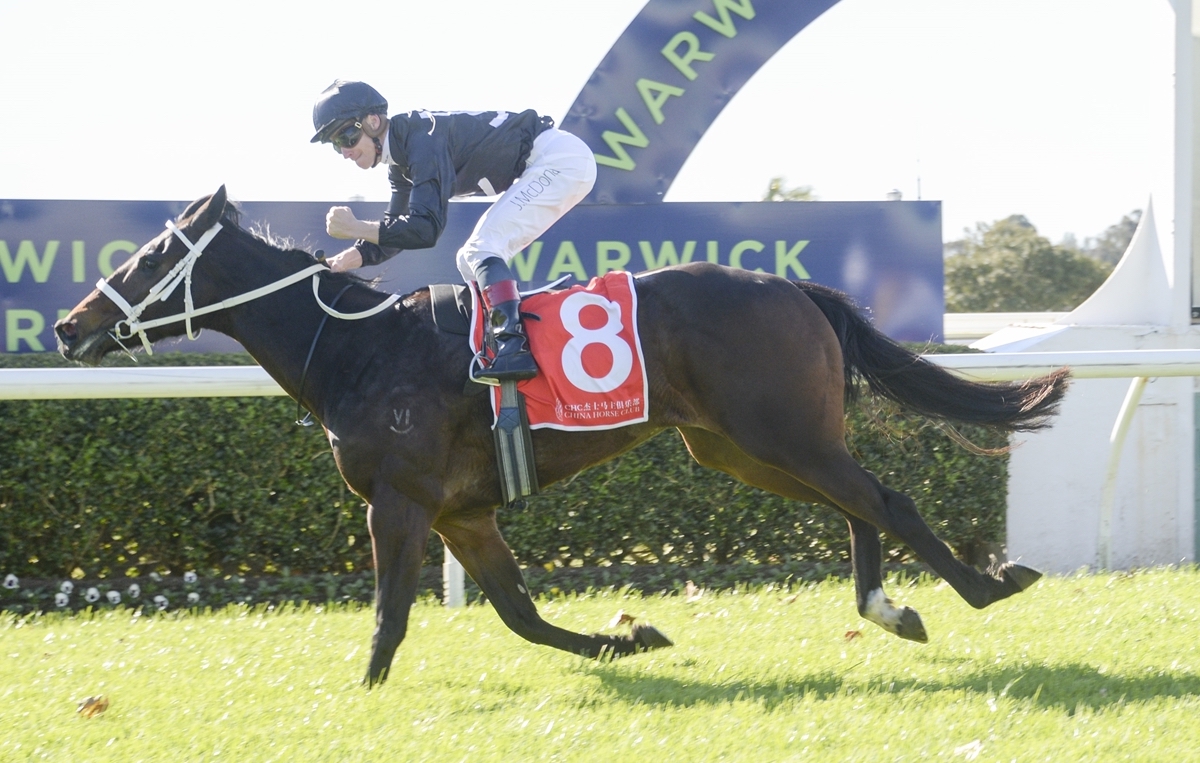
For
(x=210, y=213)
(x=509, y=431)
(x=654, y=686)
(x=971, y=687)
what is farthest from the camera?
(x=210, y=213)

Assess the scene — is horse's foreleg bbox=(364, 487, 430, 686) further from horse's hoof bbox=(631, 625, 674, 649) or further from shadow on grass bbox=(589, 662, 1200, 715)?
horse's hoof bbox=(631, 625, 674, 649)

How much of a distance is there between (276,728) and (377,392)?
112cm

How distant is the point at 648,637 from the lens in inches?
166

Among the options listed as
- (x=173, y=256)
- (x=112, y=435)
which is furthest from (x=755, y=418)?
(x=112, y=435)

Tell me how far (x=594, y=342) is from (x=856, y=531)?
1.16m

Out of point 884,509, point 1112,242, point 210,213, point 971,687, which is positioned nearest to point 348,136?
point 210,213

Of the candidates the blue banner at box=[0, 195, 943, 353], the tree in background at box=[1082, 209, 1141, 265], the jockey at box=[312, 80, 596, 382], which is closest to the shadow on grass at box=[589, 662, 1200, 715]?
the jockey at box=[312, 80, 596, 382]

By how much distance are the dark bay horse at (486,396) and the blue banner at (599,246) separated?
2524mm

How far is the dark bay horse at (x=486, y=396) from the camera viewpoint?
3939 millimetres

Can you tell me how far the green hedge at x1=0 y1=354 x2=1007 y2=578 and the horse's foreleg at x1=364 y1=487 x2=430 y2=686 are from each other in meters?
2.37

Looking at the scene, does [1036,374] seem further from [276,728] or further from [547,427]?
[276,728]

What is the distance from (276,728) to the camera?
3389 mm

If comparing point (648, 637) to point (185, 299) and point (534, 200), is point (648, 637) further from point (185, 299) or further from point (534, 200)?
point (185, 299)

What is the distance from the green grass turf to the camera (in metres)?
3.16
